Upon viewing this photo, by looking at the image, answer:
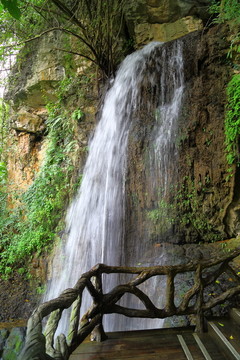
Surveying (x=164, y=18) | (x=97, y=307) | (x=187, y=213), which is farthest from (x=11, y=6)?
A: (x=164, y=18)

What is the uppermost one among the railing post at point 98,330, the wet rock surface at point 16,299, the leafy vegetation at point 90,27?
the leafy vegetation at point 90,27

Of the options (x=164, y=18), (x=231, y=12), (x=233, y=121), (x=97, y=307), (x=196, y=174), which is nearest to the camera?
(x=97, y=307)

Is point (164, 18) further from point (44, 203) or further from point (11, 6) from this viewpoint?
point (11, 6)

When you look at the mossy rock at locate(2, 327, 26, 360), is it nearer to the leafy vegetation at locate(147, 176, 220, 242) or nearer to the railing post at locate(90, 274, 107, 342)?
the railing post at locate(90, 274, 107, 342)

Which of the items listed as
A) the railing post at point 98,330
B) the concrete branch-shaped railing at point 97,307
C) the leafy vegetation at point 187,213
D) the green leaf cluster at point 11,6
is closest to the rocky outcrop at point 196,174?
the leafy vegetation at point 187,213

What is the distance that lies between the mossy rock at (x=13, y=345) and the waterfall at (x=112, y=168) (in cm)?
112

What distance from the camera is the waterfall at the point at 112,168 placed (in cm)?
618

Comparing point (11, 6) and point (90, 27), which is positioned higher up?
point (90, 27)

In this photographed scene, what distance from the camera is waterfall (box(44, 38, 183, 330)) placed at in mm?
6176

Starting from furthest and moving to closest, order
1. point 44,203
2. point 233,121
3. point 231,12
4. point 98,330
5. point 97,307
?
point 44,203 → point 231,12 → point 233,121 → point 98,330 → point 97,307

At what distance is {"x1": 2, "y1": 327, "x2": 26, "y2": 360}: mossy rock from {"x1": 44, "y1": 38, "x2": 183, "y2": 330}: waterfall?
1124 millimetres

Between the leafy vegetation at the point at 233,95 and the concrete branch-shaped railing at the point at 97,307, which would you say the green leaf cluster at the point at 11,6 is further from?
the leafy vegetation at the point at 233,95

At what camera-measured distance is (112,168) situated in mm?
6742

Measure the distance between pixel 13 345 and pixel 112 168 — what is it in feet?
13.9
